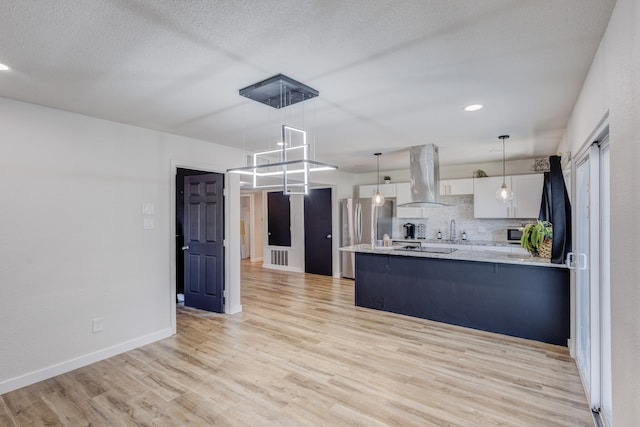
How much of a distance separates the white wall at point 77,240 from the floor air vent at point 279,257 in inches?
174

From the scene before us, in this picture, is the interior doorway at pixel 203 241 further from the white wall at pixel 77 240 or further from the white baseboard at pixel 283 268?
the white baseboard at pixel 283 268

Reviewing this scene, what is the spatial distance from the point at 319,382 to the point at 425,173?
325cm

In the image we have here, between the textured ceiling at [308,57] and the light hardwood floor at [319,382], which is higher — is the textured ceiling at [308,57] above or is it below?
above

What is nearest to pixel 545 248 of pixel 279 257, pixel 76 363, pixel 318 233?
pixel 318 233

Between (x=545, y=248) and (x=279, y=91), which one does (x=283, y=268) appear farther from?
(x=279, y=91)

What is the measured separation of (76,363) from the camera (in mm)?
3045

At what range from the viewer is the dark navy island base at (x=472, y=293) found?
11.4 feet

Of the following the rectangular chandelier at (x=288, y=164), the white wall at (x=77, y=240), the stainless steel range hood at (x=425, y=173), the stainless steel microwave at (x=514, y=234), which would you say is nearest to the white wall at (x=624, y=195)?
the rectangular chandelier at (x=288, y=164)


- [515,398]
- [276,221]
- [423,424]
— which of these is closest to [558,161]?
[515,398]

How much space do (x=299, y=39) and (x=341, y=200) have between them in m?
5.50

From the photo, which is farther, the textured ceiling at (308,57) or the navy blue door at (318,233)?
the navy blue door at (318,233)

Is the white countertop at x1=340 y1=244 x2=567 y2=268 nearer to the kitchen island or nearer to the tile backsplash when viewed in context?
the kitchen island

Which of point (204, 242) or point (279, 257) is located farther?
point (279, 257)

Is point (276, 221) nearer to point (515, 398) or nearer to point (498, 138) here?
point (498, 138)
